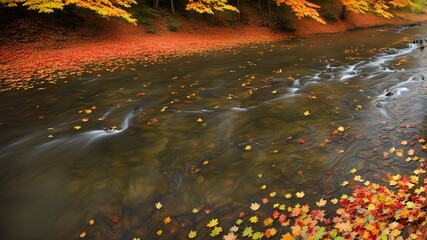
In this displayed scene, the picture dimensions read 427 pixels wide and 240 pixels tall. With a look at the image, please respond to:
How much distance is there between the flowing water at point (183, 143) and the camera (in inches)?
192

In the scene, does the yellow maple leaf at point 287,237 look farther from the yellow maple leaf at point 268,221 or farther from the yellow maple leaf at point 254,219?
the yellow maple leaf at point 254,219

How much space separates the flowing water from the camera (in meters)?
4.87

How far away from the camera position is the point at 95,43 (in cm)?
1764

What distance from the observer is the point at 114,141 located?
703cm

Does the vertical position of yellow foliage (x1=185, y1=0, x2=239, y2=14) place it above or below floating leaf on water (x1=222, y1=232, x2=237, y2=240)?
above

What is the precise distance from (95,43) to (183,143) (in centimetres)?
1373

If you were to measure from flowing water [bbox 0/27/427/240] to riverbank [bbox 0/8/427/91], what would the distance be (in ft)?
8.75

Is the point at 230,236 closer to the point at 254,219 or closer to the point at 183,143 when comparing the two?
the point at 254,219

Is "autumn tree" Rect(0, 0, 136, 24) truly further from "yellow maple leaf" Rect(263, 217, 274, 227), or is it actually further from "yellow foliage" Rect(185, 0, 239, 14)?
"yellow maple leaf" Rect(263, 217, 274, 227)

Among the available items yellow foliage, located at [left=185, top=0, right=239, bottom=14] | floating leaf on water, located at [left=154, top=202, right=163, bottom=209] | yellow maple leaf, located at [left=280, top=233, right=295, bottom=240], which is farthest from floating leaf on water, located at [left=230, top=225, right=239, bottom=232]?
yellow foliage, located at [left=185, top=0, right=239, bottom=14]

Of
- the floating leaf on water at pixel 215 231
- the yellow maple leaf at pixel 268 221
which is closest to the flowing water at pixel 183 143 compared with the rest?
the floating leaf on water at pixel 215 231

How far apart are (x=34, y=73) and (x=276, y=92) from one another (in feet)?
33.6

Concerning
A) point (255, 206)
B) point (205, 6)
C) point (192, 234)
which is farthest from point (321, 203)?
point (205, 6)

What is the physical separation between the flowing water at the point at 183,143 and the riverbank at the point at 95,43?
8.75 ft
